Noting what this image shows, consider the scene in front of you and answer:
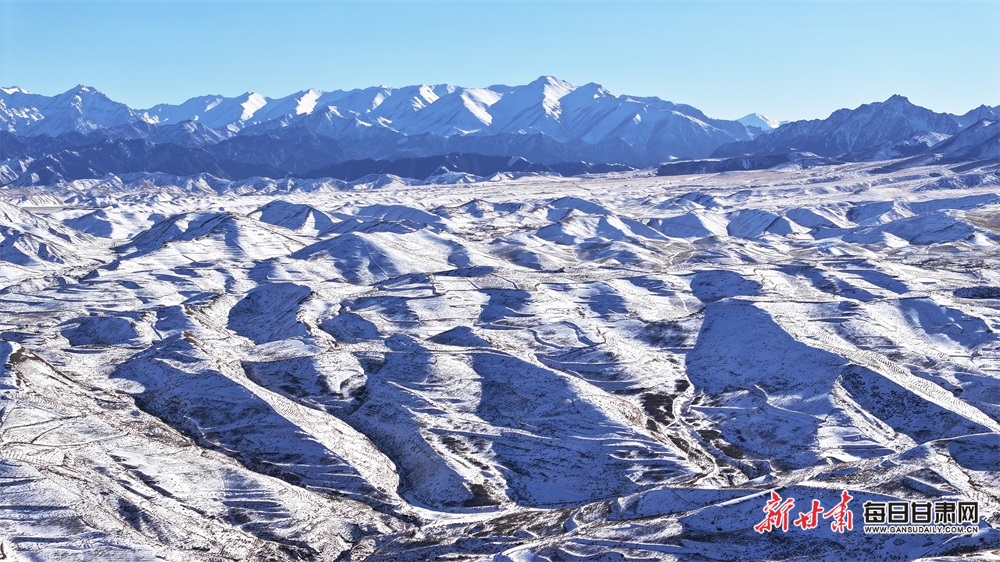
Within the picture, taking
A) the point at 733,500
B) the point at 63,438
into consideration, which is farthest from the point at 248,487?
the point at 733,500

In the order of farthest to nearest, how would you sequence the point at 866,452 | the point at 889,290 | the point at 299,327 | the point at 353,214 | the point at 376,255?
the point at 353,214 → the point at 376,255 → the point at 889,290 → the point at 299,327 → the point at 866,452

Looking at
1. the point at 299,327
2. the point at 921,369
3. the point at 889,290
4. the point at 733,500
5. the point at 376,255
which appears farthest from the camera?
the point at 376,255

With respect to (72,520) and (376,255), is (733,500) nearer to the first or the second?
(72,520)

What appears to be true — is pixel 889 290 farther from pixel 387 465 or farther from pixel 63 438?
pixel 63 438

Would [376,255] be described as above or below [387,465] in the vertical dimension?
above

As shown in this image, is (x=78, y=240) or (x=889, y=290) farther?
(x=78, y=240)

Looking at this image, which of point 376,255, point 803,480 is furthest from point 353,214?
point 803,480
